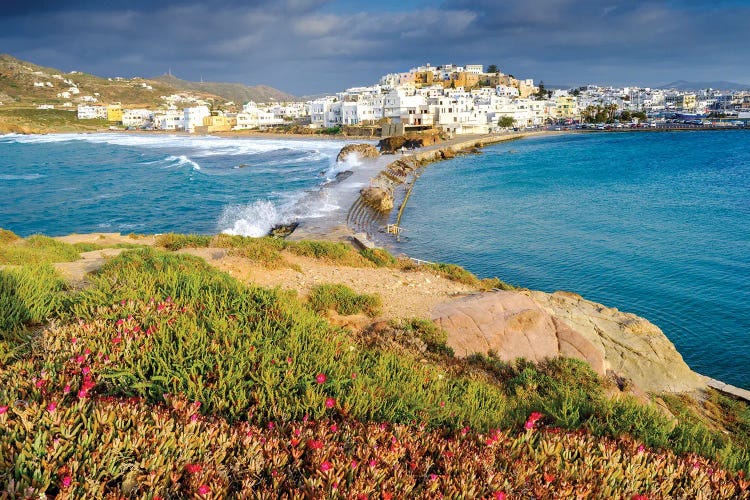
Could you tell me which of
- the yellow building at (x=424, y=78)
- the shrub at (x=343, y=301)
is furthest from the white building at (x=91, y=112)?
the shrub at (x=343, y=301)

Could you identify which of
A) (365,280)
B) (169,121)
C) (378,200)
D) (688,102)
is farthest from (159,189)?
(688,102)

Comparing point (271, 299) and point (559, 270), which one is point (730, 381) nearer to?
point (559, 270)

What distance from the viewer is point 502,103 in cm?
12006

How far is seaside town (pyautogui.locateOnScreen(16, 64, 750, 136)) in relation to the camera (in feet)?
342

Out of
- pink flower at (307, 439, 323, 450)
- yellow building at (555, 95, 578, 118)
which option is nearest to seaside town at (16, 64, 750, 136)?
yellow building at (555, 95, 578, 118)

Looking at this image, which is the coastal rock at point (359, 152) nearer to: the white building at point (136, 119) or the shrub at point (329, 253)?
the shrub at point (329, 253)

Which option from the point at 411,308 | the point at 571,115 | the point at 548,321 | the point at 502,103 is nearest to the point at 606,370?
the point at 548,321

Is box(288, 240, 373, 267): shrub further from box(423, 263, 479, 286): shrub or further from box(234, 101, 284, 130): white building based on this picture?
box(234, 101, 284, 130): white building

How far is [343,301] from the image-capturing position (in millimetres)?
10586

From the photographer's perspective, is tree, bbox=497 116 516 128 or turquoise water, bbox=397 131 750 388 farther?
tree, bbox=497 116 516 128

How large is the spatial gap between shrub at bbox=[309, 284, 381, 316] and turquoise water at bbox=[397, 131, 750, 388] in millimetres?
9704

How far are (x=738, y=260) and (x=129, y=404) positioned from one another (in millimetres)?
26396

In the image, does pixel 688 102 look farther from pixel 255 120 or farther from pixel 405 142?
pixel 255 120

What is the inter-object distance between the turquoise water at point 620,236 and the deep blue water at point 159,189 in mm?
10893
